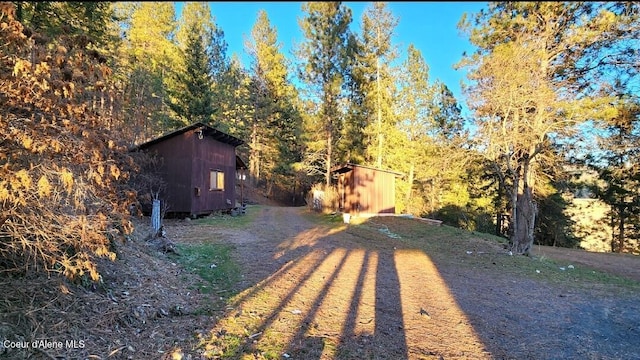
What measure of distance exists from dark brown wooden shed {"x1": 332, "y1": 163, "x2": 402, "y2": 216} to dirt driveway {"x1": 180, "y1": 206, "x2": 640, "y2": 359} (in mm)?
9028

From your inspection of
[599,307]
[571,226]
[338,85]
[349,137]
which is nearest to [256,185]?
[349,137]

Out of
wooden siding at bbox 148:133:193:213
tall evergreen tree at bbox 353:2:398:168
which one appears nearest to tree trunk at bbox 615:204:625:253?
tall evergreen tree at bbox 353:2:398:168

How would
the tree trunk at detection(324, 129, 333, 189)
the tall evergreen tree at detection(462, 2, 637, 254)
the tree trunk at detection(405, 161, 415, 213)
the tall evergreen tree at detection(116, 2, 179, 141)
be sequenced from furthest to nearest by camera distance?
the tree trunk at detection(405, 161, 415, 213), the tree trunk at detection(324, 129, 333, 189), the tall evergreen tree at detection(116, 2, 179, 141), the tall evergreen tree at detection(462, 2, 637, 254)

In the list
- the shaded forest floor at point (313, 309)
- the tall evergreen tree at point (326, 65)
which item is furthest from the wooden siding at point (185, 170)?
the tall evergreen tree at point (326, 65)

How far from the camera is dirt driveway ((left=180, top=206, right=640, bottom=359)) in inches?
146

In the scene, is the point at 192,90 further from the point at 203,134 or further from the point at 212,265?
the point at 212,265

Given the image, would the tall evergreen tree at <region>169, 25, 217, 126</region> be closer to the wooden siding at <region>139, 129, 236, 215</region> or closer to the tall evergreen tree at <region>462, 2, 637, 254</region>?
the wooden siding at <region>139, 129, 236, 215</region>

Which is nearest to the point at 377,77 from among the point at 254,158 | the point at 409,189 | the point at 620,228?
the point at 409,189

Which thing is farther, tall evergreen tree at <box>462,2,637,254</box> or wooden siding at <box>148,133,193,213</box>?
wooden siding at <box>148,133,193,213</box>

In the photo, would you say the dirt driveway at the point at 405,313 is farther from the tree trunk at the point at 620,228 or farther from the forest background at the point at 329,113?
the tree trunk at the point at 620,228

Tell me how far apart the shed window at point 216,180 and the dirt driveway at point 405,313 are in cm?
780

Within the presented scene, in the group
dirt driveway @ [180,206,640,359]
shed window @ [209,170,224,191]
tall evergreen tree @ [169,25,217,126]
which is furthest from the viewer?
tall evergreen tree @ [169,25,217,126]

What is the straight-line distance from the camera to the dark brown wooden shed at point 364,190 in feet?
58.3

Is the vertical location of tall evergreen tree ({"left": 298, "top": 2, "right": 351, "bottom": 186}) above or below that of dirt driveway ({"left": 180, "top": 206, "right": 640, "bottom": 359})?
above
